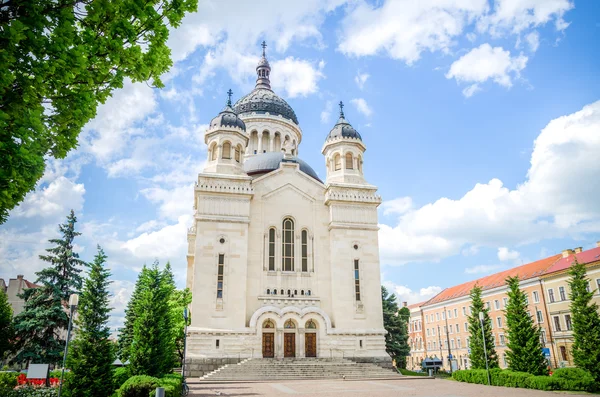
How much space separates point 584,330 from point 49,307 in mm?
30513

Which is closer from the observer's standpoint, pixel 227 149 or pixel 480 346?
pixel 480 346

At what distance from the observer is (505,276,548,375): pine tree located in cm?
2353

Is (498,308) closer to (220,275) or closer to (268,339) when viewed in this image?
(268,339)

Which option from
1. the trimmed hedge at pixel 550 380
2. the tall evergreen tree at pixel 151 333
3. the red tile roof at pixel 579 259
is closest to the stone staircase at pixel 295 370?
the tall evergreen tree at pixel 151 333

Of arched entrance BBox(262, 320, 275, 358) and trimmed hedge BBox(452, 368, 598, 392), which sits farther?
arched entrance BBox(262, 320, 275, 358)

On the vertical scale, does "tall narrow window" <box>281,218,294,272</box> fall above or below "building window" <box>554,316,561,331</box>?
above

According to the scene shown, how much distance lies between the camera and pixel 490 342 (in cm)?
2733

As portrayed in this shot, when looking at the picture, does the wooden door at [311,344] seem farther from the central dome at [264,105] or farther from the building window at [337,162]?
the central dome at [264,105]

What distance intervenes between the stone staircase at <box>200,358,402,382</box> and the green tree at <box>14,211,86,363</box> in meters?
9.30

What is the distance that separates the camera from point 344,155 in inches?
1465

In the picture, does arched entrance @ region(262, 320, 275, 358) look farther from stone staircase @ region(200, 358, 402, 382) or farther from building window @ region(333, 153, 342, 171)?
building window @ region(333, 153, 342, 171)

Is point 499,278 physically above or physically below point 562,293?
above

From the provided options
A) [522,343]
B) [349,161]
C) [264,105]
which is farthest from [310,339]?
[264,105]

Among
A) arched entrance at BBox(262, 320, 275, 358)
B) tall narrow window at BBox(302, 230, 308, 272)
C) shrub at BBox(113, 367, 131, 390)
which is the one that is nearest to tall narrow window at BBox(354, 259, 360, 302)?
tall narrow window at BBox(302, 230, 308, 272)
